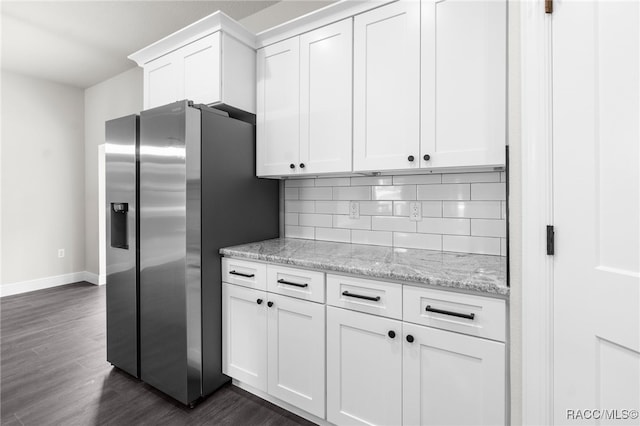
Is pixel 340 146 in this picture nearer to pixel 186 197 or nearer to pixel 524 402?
pixel 186 197

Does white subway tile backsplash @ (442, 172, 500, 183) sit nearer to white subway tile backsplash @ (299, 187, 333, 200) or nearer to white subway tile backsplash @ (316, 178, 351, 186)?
white subway tile backsplash @ (316, 178, 351, 186)

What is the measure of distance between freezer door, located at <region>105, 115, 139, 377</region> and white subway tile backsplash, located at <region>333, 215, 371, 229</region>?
140 centimetres

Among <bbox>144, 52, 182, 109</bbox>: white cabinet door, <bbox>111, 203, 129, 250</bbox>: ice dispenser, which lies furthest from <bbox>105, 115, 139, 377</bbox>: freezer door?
<bbox>144, 52, 182, 109</bbox>: white cabinet door

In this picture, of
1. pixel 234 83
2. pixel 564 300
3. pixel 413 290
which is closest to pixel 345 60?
pixel 234 83

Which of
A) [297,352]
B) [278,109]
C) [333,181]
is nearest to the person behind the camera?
[297,352]

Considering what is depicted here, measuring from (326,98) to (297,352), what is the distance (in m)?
1.56

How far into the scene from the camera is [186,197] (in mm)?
1837

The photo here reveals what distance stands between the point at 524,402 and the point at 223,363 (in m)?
1.70

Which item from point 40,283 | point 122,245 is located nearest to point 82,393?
point 122,245

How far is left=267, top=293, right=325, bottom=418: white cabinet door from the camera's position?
166cm

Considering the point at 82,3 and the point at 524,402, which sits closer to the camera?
the point at 524,402

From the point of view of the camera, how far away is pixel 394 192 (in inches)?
83.0

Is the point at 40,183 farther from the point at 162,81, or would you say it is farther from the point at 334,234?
the point at 334,234

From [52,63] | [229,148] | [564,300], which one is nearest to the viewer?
[564,300]
